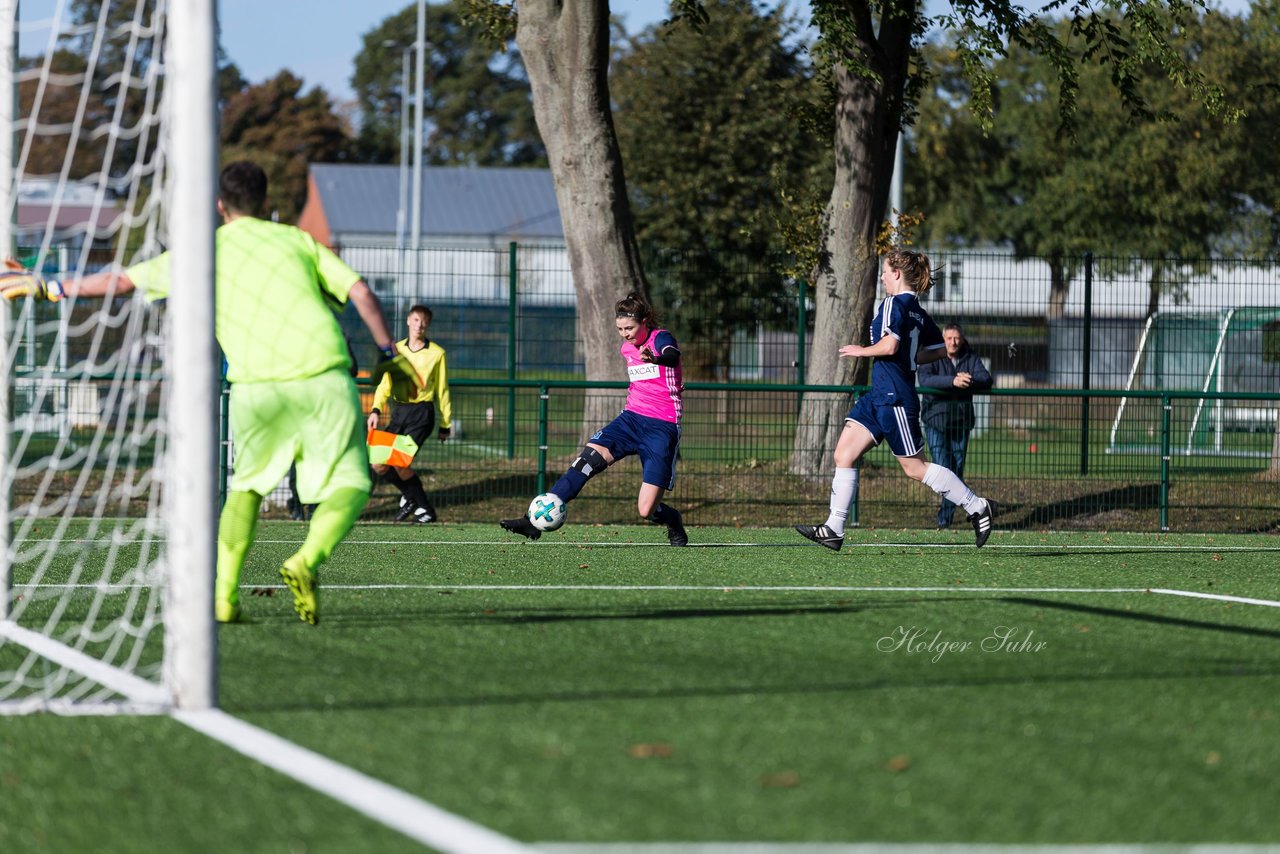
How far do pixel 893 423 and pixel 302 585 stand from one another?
4863 mm

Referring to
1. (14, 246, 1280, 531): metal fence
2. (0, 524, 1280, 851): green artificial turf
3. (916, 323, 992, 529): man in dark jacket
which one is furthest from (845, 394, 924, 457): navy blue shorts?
(916, 323, 992, 529): man in dark jacket

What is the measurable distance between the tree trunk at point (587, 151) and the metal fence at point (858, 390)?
0.64m

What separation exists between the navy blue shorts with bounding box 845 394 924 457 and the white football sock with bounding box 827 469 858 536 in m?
0.30

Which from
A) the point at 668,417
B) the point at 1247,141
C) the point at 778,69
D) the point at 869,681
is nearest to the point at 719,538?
the point at 668,417

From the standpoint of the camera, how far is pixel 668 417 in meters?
10.6

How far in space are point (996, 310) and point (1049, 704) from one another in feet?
45.7

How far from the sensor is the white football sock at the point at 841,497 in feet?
34.4

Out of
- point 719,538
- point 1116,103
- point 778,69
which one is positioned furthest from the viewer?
point 1116,103

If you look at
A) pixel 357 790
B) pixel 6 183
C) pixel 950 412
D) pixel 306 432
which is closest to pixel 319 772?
pixel 357 790

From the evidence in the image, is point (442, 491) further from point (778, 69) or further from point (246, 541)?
point (778, 69)

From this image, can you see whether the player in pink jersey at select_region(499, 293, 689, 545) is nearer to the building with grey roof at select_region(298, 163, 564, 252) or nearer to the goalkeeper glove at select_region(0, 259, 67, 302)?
the goalkeeper glove at select_region(0, 259, 67, 302)

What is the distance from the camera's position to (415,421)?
14430mm

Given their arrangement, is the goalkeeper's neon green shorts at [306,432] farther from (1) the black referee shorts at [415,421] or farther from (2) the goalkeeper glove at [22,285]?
(1) the black referee shorts at [415,421]

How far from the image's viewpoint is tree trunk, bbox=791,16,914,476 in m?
16.2
